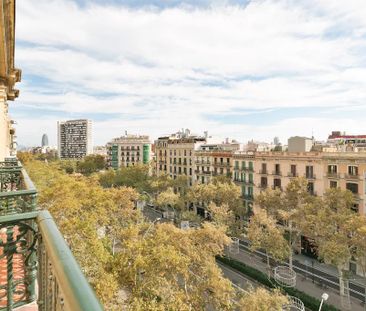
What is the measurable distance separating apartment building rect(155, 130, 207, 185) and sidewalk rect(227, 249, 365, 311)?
25.0 metres

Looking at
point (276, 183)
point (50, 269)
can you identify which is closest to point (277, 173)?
point (276, 183)

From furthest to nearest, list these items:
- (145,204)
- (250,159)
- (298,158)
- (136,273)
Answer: (145,204)
(250,159)
(298,158)
(136,273)

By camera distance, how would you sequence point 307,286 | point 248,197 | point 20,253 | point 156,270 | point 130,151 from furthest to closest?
point 130,151 < point 248,197 < point 307,286 < point 156,270 < point 20,253

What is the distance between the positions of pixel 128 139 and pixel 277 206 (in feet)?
215

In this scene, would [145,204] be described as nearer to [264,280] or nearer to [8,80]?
[264,280]

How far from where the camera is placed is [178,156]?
62.9 meters

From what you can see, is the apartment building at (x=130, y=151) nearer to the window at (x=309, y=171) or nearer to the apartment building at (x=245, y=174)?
the apartment building at (x=245, y=174)

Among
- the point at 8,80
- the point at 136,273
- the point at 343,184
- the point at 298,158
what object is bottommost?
the point at 136,273

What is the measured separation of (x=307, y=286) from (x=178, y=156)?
38.7m

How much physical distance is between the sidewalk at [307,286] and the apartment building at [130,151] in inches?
2292

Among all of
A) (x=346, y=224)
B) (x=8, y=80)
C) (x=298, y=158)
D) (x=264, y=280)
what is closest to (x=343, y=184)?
(x=298, y=158)

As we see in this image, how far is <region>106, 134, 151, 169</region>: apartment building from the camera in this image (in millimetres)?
90375

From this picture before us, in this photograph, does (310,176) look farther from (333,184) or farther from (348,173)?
(348,173)

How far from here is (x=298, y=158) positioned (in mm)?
37844
